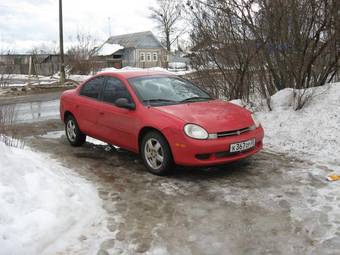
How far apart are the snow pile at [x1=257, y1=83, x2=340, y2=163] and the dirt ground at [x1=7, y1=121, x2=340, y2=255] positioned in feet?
1.90

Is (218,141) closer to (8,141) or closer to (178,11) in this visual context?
(8,141)

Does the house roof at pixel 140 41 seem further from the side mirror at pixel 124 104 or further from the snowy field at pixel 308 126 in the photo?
the side mirror at pixel 124 104

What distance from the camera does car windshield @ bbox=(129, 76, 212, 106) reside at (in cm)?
655

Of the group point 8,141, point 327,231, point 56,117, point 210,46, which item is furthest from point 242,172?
point 56,117

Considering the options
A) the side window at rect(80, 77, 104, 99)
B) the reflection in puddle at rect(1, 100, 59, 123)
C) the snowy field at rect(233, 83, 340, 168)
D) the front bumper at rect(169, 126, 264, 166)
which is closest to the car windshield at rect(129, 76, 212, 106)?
the side window at rect(80, 77, 104, 99)

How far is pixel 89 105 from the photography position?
24.6 feet

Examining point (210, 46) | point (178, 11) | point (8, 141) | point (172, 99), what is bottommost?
point (8, 141)

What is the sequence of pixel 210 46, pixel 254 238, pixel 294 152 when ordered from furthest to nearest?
pixel 210 46, pixel 294 152, pixel 254 238

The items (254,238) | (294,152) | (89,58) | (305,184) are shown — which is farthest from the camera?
(89,58)

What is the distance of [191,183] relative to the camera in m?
5.79

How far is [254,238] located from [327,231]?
2.43 ft

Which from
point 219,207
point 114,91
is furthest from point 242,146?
point 114,91

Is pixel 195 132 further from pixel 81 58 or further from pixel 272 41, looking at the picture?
pixel 81 58

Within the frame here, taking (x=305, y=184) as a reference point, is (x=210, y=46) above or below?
above
